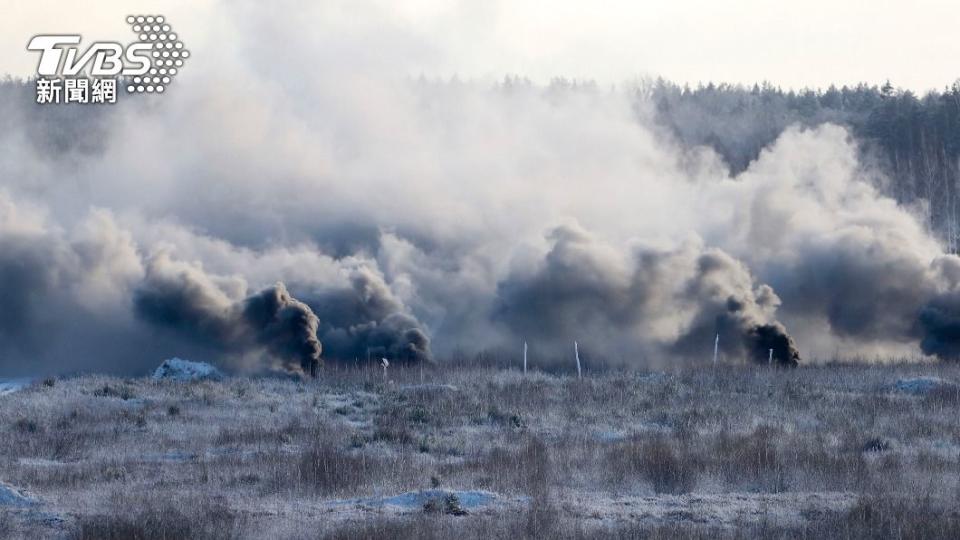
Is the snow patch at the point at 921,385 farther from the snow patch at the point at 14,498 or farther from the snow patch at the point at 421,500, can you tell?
the snow patch at the point at 14,498

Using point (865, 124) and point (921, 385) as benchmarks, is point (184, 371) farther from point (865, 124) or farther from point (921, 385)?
point (865, 124)

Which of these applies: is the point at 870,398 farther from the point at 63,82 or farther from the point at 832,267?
the point at 832,267

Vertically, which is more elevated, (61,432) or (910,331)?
(910,331)

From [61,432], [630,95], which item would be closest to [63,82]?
[61,432]

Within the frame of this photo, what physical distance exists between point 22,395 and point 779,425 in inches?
1051

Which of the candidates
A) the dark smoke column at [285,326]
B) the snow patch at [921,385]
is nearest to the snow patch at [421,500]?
the snow patch at [921,385]

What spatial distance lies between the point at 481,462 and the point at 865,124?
313 feet

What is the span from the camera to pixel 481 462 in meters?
26.9

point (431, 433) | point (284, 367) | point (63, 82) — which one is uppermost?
point (63, 82)

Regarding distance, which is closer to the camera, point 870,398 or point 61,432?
point 61,432

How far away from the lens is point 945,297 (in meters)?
83.2

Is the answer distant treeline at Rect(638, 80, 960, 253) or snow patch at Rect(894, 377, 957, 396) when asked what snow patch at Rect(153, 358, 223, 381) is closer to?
snow patch at Rect(894, 377, 957, 396)

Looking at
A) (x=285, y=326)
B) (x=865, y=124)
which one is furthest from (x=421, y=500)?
(x=865, y=124)

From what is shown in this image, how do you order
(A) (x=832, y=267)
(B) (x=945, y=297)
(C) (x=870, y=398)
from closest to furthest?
(C) (x=870, y=398), (B) (x=945, y=297), (A) (x=832, y=267)
